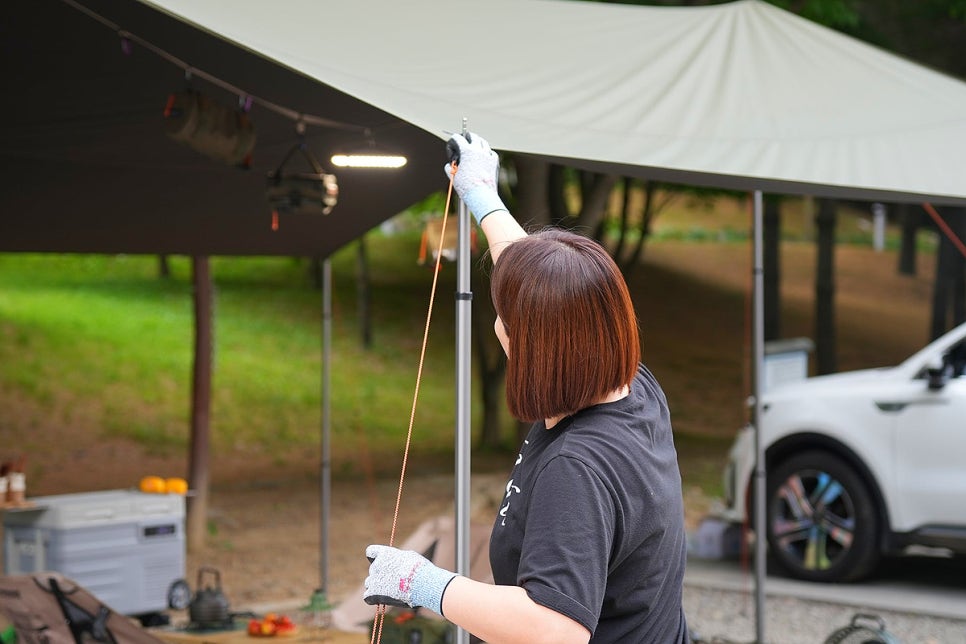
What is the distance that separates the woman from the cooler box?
454cm

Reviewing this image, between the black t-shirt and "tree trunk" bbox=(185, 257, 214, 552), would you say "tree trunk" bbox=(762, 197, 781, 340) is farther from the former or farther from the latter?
the black t-shirt

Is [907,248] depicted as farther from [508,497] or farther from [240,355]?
[508,497]

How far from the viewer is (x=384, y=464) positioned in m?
12.8

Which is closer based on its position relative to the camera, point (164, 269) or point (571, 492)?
point (571, 492)

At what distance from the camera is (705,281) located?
2494cm

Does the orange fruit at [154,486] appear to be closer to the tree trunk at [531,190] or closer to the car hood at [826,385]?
the car hood at [826,385]

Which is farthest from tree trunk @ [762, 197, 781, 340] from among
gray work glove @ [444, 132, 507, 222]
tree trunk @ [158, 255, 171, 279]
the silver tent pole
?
gray work glove @ [444, 132, 507, 222]

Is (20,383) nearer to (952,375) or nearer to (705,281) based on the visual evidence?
(952,375)

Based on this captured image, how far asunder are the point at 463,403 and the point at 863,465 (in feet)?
13.7

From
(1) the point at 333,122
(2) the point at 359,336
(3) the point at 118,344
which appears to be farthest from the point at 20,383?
(1) the point at 333,122

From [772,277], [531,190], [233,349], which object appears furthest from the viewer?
[233,349]

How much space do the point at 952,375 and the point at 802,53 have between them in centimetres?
257

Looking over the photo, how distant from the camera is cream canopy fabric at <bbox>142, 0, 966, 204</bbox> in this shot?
335cm

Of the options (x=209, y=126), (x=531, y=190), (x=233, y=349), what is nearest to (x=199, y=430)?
(x=531, y=190)
